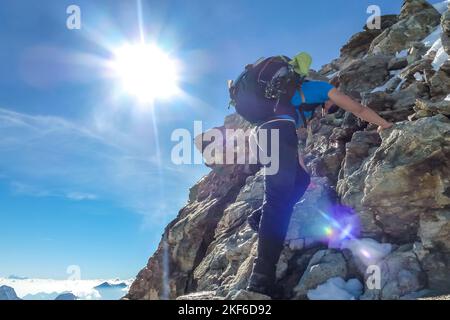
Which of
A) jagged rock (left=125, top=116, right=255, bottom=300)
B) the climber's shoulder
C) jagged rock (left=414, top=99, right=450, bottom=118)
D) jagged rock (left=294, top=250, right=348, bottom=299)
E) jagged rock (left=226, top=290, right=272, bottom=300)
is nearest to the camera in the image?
jagged rock (left=226, top=290, right=272, bottom=300)

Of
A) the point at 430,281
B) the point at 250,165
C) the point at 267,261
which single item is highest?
the point at 250,165

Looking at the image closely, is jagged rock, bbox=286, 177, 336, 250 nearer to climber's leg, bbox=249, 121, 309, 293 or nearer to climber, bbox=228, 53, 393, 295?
climber, bbox=228, 53, 393, 295

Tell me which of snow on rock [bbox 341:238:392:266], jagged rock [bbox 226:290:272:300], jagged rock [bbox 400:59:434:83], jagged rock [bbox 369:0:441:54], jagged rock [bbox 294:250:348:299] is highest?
jagged rock [bbox 369:0:441:54]

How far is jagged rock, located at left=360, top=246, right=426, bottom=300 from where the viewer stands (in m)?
7.20

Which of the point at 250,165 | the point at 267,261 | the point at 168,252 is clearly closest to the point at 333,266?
the point at 267,261

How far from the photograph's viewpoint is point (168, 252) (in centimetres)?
2164

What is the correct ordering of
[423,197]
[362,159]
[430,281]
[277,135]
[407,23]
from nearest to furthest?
[430,281] → [277,135] → [423,197] → [362,159] → [407,23]

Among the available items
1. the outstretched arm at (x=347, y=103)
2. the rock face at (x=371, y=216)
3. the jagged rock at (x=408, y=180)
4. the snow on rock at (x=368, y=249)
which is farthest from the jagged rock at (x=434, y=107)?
the snow on rock at (x=368, y=249)

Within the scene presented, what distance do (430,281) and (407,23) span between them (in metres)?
25.7

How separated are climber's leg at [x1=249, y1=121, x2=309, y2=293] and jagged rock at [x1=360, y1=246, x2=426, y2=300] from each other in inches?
74.6

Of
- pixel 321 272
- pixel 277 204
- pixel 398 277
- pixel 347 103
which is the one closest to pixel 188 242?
pixel 321 272

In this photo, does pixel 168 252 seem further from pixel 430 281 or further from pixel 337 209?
pixel 430 281

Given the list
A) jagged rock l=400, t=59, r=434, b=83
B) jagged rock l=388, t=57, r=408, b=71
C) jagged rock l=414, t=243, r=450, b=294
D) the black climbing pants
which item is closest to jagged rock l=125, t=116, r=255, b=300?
jagged rock l=400, t=59, r=434, b=83

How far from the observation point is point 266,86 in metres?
8.09
